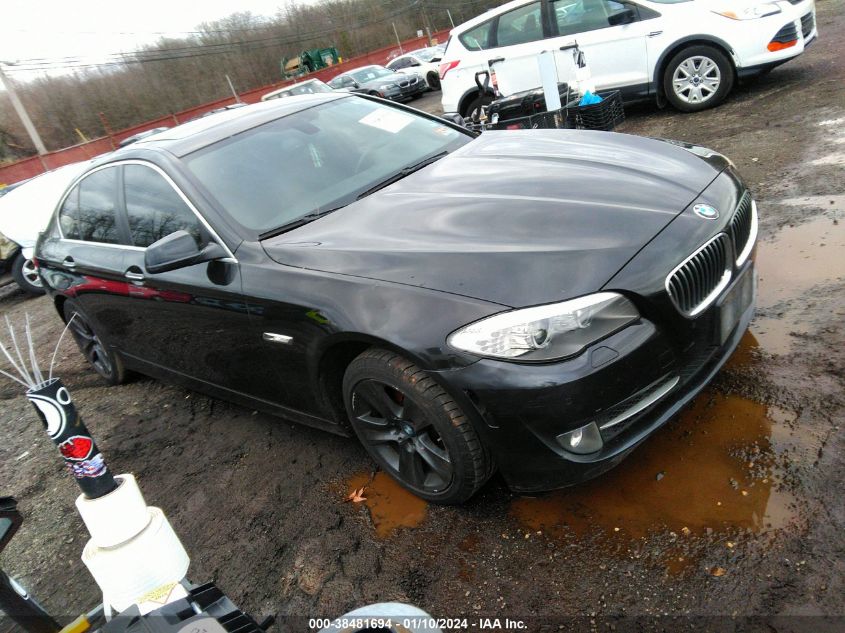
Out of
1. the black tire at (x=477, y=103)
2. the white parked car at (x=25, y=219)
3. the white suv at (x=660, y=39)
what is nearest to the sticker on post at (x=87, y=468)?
the white suv at (x=660, y=39)

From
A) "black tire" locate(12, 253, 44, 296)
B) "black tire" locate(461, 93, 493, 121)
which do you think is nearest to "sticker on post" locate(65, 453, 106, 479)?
"black tire" locate(461, 93, 493, 121)

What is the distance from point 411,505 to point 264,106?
2557 millimetres

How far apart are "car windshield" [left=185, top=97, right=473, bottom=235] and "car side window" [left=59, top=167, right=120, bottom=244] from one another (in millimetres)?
870

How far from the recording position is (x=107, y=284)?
150 inches

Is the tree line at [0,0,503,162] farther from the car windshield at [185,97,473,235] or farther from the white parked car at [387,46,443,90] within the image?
the car windshield at [185,97,473,235]

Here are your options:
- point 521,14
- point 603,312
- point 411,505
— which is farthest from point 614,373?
point 521,14

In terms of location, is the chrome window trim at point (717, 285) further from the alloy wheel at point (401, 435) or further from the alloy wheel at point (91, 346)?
the alloy wheel at point (91, 346)

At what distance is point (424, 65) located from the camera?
2205cm

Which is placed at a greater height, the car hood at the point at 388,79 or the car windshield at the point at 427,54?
the car windshield at the point at 427,54

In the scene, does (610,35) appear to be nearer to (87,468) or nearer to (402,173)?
(402,173)

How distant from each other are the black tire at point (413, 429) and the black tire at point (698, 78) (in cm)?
656

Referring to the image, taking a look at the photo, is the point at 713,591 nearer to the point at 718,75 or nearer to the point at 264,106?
the point at 264,106

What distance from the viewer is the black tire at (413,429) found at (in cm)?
226

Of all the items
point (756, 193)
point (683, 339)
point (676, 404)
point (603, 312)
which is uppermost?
point (603, 312)
